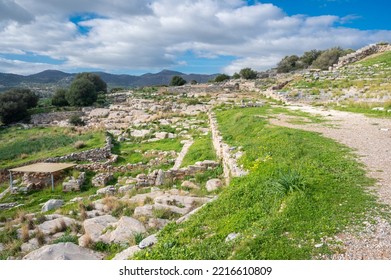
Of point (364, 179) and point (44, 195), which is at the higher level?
point (364, 179)

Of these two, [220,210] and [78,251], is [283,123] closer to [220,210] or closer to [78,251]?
[220,210]

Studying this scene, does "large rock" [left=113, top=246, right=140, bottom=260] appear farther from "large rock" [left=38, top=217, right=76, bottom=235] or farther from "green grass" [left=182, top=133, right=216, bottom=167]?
"green grass" [left=182, top=133, right=216, bottom=167]

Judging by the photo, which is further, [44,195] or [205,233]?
Result: [44,195]

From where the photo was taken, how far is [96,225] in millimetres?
8188

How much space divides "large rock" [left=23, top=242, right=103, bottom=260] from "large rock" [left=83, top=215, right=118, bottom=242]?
56 centimetres

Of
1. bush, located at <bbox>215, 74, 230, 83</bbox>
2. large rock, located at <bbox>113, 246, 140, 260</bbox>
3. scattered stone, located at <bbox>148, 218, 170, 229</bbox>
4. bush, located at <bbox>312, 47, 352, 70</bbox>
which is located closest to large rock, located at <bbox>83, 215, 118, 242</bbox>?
scattered stone, located at <bbox>148, 218, 170, 229</bbox>

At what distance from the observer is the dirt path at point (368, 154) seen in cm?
434

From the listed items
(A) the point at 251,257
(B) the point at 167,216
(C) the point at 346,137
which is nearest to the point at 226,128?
(C) the point at 346,137

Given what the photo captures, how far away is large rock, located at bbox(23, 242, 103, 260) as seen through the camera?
6109 mm

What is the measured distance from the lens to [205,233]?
18.2 ft

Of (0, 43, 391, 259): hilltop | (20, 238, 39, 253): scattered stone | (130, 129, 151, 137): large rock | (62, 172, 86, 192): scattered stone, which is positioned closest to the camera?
(0, 43, 391, 259): hilltop
